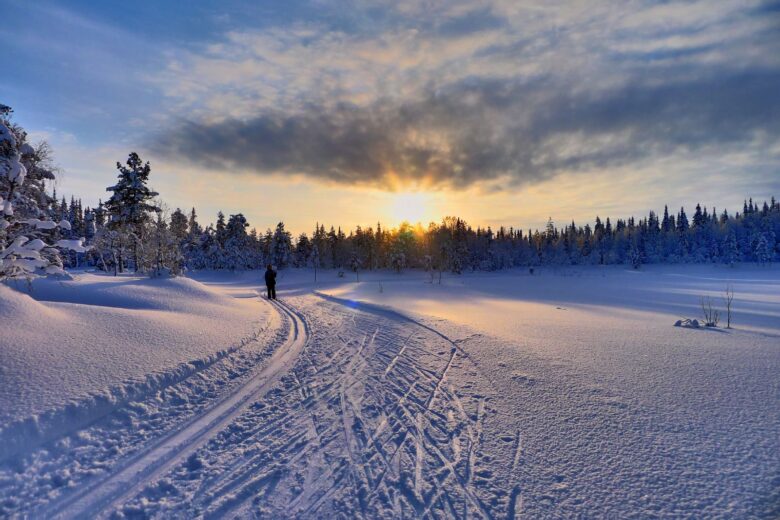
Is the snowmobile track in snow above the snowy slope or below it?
below

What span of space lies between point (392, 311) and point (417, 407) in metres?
10.8

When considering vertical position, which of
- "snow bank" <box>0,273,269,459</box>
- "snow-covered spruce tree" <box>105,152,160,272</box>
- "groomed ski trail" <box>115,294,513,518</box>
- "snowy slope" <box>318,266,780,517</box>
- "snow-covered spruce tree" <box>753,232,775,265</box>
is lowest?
"groomed ski trail" <box>115,294,513,518</box>

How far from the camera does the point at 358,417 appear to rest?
510cm

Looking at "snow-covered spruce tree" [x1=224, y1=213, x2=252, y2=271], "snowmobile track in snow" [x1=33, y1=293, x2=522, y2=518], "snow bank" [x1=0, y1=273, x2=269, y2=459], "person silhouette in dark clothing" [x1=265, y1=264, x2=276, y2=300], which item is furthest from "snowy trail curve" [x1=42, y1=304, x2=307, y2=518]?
"snow-covered spruce tree" [x1=224, y1=213, x2=252, y2=271]

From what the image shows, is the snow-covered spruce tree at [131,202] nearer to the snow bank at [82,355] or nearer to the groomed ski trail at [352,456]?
the snow bank at [82,355]

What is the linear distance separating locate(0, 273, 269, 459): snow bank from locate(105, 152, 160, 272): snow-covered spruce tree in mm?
25902

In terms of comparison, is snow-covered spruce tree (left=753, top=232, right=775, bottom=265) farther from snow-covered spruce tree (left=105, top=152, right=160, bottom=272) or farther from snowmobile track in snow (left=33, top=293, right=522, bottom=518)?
snow-covered spruce tree (left=105, top=152, right=160, bottom=272)

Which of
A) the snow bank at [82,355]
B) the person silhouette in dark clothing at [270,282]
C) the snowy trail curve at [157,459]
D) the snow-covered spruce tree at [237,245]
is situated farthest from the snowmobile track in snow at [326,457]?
the snow-covered spruce tree at [237,245]

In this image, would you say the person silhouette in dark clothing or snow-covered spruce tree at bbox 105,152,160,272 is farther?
snow-covered spruce tree at bbox 105,152,160,272

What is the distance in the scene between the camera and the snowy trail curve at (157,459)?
3277 millimetres

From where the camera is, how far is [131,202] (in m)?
33.5

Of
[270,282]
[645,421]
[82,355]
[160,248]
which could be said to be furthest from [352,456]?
[160,248]

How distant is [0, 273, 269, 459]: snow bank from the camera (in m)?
4.59

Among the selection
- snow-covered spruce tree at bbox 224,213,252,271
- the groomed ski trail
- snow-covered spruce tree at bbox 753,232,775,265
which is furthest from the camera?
snow-covered spruce tree at bbox 753,232,775,265
